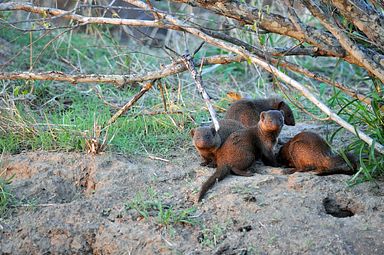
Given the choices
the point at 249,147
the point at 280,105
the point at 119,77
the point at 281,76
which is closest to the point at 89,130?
the point at 119,77

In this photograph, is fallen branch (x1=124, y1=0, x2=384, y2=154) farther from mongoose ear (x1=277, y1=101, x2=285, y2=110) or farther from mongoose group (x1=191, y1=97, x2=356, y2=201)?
mongoose ear (x1=277, y1=101, x2=285, y2=110)

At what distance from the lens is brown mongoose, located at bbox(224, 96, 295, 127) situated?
16.9ft

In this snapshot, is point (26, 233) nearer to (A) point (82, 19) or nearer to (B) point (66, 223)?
(B) point (66, 223)

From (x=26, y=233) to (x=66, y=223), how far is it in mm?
231

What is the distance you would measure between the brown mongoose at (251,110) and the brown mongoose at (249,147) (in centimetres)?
43

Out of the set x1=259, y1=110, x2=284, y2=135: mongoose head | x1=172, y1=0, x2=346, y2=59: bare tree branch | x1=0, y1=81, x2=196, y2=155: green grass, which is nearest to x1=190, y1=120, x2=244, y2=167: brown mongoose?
x1=259, y1=110, x2=284, y2=135: mongoose head

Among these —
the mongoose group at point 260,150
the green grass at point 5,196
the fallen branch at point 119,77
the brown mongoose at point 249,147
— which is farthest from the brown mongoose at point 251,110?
the green grass at point 5,196

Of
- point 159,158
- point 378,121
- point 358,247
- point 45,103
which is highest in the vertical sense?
point 378,121

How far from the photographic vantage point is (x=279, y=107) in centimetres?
523

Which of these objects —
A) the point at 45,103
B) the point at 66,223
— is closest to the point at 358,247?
the point at 66,223

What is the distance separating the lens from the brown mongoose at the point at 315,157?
419 cm

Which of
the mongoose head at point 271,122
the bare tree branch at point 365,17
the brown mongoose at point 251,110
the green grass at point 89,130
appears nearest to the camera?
the bare tree branch at point 365,17

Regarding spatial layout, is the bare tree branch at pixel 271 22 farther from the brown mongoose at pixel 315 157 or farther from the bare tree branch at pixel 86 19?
the brown mongoose at pixel 315 157

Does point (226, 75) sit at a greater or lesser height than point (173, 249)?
lesser
